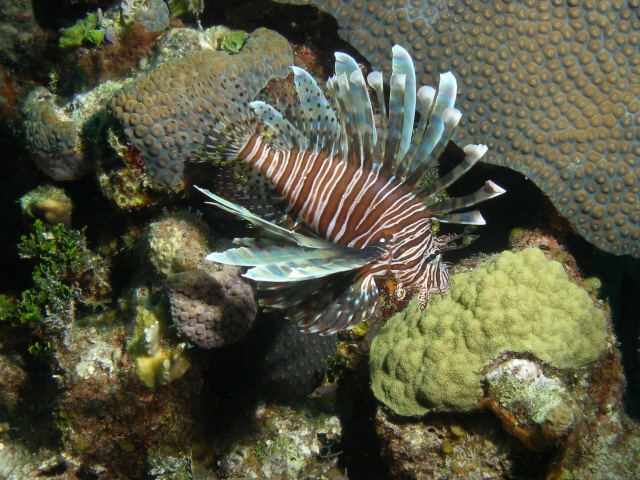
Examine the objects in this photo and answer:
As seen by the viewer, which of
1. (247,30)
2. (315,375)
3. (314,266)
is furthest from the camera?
(247,30)

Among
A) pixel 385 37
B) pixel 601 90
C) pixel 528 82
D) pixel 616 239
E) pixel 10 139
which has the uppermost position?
pixel 601 90

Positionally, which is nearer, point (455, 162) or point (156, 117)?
point (156, 117)

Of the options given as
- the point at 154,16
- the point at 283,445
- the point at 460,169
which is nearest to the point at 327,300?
the point at 460,169

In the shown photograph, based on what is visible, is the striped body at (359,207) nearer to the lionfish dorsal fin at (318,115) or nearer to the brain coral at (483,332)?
the lionfish dorsal fin at (318,115)

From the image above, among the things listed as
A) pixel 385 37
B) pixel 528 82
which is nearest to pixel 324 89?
pixel 385 37

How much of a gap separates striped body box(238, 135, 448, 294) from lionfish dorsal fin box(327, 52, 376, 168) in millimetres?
110

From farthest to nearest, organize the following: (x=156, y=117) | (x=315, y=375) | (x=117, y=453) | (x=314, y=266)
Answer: (x=315, y=375), (x=117, y=453), (x=156, y=117), (x=314, y=266)

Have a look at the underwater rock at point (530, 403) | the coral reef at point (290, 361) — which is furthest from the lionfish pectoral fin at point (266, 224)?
the coral reef at point (290, 361)

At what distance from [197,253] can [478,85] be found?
2984 mm

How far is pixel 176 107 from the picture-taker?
338 cm

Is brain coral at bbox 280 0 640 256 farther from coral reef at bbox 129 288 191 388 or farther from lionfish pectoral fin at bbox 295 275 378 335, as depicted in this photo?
coral reef at bbox 129 288 191 388

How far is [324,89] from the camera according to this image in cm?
431

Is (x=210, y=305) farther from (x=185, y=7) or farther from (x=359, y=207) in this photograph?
(x=185, y=7)

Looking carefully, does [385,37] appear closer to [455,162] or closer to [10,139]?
[455,162]
